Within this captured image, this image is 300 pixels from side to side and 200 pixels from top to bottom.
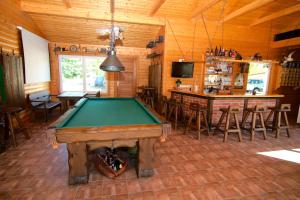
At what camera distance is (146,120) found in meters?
2.41

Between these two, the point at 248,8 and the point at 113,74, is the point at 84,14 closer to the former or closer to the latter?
the point at 113,74

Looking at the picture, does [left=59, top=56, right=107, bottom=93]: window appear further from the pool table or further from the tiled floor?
the pool table

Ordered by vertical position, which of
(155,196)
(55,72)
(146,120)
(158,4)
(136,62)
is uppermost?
(158,4)

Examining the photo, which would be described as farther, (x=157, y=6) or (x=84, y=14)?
(x=84, y=14)

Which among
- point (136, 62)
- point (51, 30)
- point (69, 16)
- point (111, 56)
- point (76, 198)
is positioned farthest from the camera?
point (136, 62)

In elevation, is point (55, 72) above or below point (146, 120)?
above

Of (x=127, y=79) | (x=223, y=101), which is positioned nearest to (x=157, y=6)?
(x=223, y=101)

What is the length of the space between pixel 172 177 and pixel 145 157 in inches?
20.4

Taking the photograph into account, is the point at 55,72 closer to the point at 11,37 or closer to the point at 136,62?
the point at 11,37

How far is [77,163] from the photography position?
7.20 ft

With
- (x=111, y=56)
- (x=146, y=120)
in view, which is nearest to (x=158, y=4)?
(x=111, y=56)

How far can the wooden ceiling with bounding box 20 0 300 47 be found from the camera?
470 cm

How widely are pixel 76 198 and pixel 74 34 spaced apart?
5818 mm

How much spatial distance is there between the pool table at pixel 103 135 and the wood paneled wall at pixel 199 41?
370 cm
